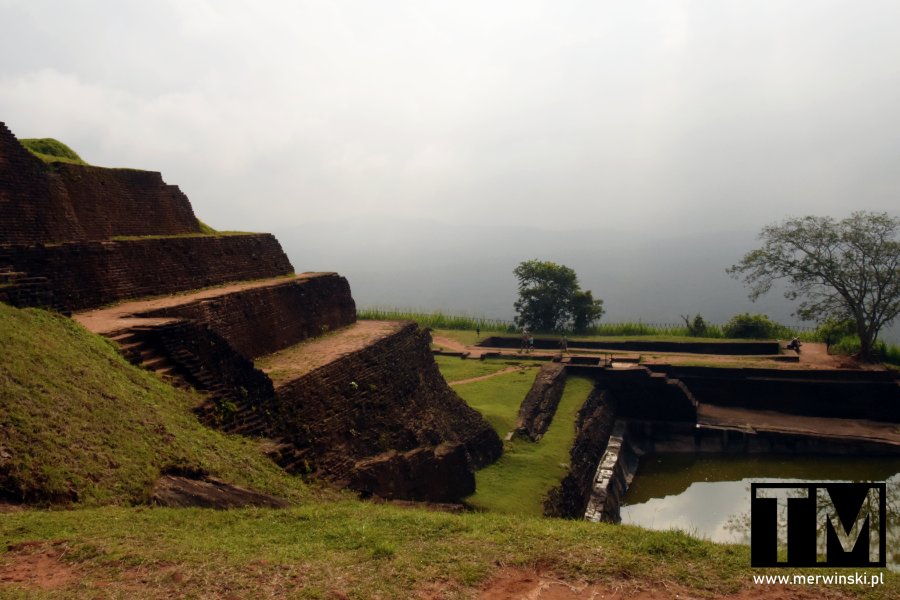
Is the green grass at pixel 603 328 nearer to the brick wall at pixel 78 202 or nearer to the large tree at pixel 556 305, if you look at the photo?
the large tree at pixel 556 305

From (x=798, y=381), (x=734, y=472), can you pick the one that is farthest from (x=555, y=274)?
(x=734, y=472)

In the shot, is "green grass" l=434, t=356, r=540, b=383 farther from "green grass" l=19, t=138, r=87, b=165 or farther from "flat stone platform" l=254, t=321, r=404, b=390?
"green grass" l=19, t=138, r=87, b=165

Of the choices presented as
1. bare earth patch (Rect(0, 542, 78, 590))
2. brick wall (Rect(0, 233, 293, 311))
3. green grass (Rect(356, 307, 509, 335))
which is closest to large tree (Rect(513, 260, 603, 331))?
green grass (Rect(356, 307, 509, 335))

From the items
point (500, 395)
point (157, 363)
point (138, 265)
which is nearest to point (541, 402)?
point (500, 395)

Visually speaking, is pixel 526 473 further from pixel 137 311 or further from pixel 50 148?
pixel 50 148

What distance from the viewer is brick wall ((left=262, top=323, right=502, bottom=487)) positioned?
9.48m

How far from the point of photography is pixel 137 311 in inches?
396

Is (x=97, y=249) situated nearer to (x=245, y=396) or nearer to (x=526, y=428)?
(x=245, y=396)

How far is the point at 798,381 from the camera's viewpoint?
2052 cm

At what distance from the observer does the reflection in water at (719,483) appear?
45.9 ft

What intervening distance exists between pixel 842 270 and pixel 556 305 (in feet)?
41.6

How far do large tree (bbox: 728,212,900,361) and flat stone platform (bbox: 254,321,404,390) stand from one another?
17.7 metres

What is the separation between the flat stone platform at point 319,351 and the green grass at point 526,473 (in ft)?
12.8

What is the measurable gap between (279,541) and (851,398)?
2102cm
